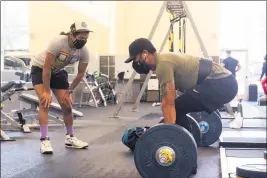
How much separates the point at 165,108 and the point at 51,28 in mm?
7860

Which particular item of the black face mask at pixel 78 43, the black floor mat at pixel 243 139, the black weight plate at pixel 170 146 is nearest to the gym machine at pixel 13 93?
the black face mask at pixel 78 43

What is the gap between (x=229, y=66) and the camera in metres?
9.07

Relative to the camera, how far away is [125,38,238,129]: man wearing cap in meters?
2.19

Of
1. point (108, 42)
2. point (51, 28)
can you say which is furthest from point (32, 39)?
point (108, 42)

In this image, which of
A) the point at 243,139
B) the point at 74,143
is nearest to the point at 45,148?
the point at 74,143

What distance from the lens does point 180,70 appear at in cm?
229

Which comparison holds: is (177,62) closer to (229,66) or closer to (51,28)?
(229,66)

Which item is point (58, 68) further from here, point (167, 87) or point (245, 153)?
point (245, 153)

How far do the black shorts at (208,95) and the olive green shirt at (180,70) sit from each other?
37mm

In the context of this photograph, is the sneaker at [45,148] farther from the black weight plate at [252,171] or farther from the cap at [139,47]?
the black weight plate at [252,171]

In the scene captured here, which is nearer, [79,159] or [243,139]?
[79,159]

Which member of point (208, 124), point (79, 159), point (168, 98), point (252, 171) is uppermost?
point (168, 98)

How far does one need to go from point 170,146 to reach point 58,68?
4.34ft

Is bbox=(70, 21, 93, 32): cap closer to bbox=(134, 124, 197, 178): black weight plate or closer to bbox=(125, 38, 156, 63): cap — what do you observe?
bbox=(125, 38, 156, 63): cap
